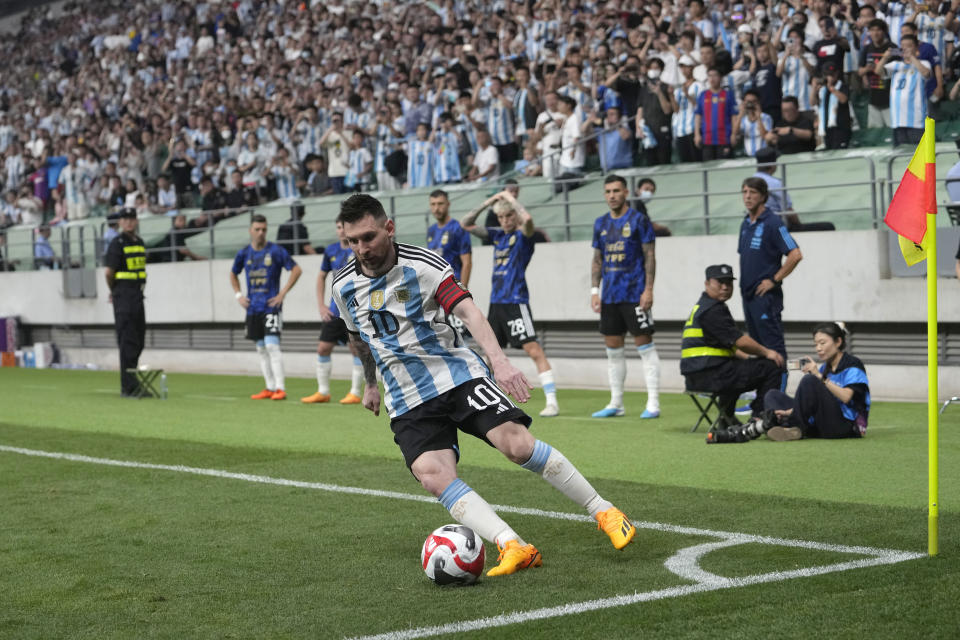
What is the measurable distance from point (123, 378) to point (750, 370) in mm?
8974

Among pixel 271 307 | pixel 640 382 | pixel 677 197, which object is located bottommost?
pixel 640 382

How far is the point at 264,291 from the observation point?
51.2ft

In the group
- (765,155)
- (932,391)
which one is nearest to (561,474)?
(932,391)

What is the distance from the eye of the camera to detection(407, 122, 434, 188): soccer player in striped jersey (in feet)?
68.4

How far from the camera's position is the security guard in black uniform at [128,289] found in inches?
620

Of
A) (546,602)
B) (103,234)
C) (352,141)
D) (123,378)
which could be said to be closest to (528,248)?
(123,378)

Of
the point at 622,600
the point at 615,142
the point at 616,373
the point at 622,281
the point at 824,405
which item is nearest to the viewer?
the point at 622,600

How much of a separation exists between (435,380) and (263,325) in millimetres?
10263

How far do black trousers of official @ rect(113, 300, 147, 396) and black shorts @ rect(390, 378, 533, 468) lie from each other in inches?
430

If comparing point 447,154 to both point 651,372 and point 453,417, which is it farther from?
point 453,417

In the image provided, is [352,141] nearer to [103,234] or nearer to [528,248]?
[103,234]

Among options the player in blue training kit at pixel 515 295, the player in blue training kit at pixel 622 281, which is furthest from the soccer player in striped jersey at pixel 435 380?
the player in blue training kit at pixel 515 295

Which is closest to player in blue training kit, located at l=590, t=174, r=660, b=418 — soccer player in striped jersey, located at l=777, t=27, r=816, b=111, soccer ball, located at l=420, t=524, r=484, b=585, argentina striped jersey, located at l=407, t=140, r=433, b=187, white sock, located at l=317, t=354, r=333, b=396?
white sock, located at l=317, t=354, r=333, b=396

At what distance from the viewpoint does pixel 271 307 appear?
15547 millimetres
